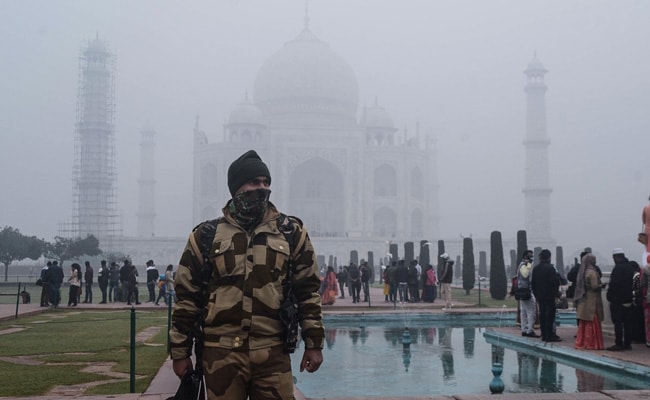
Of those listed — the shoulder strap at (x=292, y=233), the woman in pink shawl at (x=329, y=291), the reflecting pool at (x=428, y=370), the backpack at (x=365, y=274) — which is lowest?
the reflecting pool at (x=428, y=370)

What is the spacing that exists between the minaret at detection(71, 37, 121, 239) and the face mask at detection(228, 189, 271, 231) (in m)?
42.0

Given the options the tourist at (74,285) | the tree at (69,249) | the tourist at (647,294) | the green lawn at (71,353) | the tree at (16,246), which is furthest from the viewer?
the tree at (69,249)

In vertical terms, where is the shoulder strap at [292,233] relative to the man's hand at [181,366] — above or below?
above

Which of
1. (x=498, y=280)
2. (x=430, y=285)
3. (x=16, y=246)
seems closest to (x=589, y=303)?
(x=430, y=285)

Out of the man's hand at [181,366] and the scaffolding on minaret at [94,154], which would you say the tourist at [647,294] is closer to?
the man's hand at [181,366]

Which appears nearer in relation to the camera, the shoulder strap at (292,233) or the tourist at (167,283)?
the shoulder strap at (292,233)

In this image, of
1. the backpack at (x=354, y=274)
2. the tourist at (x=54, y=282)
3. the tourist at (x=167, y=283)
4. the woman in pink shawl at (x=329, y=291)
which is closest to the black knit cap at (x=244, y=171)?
the tourist at (x=167, y=283)

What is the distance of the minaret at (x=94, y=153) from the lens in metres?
43.4

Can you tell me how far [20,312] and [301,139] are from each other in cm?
3394

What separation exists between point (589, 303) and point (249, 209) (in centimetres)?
488

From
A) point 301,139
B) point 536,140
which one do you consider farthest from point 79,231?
point 536,140

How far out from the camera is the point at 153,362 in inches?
232

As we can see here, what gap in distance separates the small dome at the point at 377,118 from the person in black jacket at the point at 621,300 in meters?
42.9

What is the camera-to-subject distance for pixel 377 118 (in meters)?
50.0
